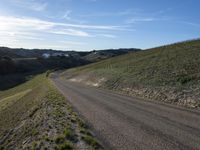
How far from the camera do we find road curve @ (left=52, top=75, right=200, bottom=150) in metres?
12.5

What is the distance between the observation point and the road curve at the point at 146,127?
491 inches

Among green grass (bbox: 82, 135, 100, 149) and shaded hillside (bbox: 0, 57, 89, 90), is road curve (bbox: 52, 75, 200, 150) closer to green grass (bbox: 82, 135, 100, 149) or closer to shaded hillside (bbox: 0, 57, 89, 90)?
green grass (bbox: 82, 135, 100, 149)

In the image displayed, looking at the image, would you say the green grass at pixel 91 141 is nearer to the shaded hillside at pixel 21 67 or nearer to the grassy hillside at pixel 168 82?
the grassy hillside at pixel 168 82

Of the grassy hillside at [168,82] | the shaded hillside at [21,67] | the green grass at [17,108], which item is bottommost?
the shaded hillside at [21,67]

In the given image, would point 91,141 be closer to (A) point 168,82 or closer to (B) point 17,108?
(A) point 168,82

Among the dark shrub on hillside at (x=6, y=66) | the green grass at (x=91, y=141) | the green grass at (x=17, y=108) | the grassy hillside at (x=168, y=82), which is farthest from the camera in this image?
the dark shrub on hillside at (x=6, y=66)

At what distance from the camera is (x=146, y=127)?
15.5 m

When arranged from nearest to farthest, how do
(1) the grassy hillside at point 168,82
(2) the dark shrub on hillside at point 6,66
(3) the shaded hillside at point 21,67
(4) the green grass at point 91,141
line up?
(4) the green grass at point 91,141 → (1) the grassy hillside at point 168,82 → (3) the shaded hillside at point 21,67 → (2) the dark shrub on hillside at point 6,66

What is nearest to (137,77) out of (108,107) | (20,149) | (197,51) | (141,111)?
(197,51)

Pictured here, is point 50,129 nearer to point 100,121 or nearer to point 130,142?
point 100,121

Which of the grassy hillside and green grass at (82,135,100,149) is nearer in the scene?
green grass at (82,135,100,149)

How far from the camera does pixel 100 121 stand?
17969 millimetres

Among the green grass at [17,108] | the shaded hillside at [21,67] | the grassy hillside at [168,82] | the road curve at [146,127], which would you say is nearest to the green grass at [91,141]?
the road curve at [146,127]

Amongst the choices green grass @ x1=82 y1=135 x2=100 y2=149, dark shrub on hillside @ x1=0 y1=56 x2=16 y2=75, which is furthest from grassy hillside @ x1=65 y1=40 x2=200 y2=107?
dark shrub on hillside @ x1=0 y1=56 x2=16 y2=75
